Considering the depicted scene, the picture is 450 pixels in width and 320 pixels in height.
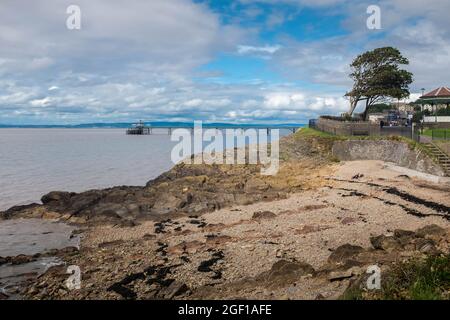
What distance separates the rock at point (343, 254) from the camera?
36.3ft

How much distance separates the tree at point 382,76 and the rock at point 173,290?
41954mm

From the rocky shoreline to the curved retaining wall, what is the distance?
1.82 m

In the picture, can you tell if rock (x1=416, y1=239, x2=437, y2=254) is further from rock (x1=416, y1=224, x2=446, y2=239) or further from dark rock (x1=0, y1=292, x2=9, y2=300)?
dark rock (x1=0, y1=292, x2=9, y2=300)

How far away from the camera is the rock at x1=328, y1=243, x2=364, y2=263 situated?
1108 cm

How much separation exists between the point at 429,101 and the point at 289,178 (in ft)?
87.4

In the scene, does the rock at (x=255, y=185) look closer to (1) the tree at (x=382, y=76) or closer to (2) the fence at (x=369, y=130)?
(2) the fence at (x=369, y=130)

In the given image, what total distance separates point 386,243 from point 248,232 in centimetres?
539

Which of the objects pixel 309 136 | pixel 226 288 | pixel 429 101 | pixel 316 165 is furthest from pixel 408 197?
pixel 429 101

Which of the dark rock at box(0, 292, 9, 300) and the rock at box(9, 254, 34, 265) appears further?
the rock at box(9, 254, 34, 265)

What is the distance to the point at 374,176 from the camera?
2495 centimetres

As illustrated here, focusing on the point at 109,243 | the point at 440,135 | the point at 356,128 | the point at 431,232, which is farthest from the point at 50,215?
the point at 440,135

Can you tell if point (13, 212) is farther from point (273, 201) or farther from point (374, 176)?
point (374, 176)

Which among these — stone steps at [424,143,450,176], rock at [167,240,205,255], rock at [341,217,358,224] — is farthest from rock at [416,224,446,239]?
stone steps at [424,143,450,176]

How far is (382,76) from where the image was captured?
45938mm
